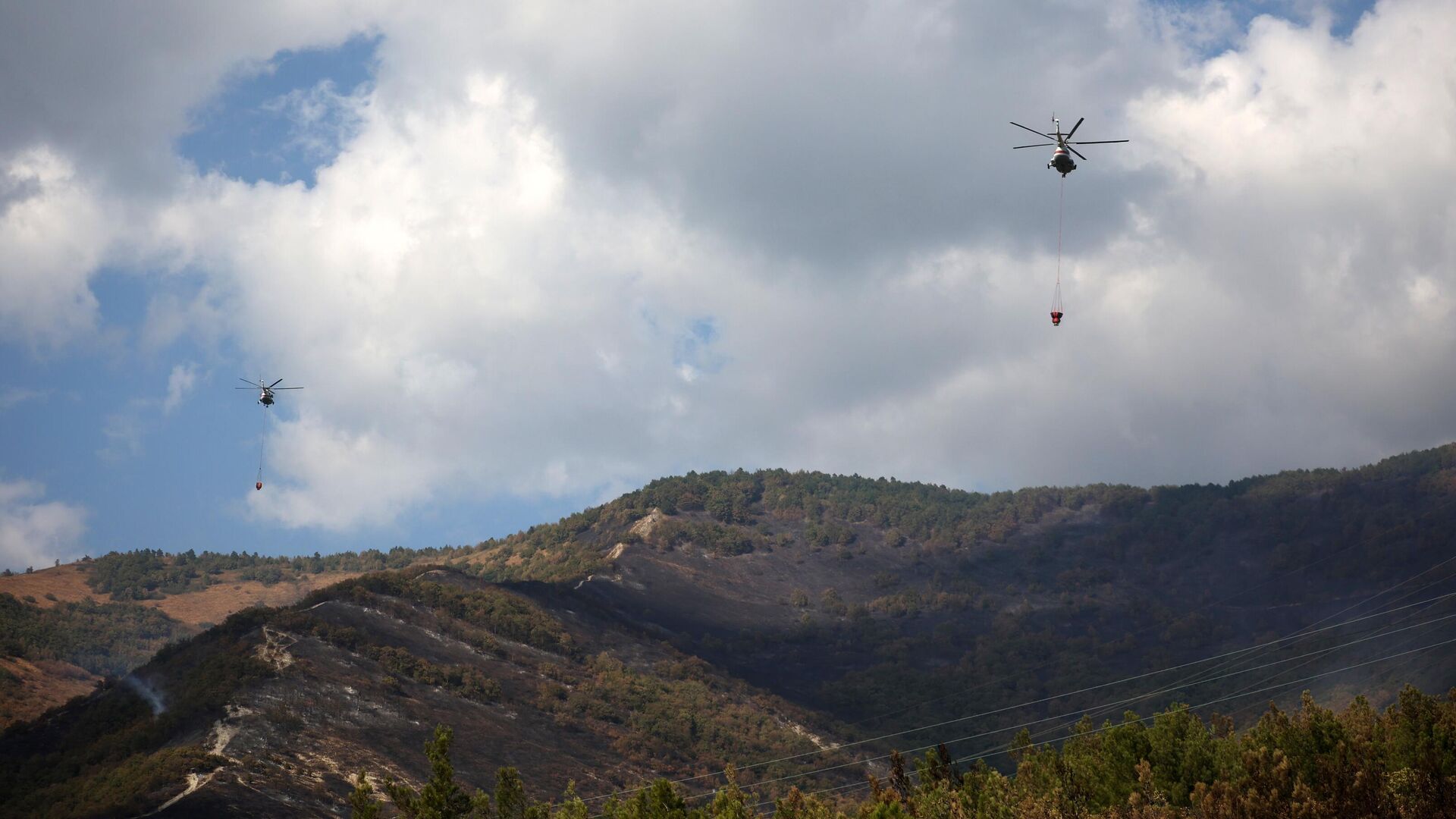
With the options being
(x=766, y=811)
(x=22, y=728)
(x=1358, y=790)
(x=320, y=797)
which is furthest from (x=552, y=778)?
(x=1358, y=790)

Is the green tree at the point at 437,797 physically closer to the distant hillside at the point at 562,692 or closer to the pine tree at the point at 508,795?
the pine tree at the point at 508,795

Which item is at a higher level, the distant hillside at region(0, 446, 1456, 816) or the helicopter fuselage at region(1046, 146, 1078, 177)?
the helicopter fuselage at region(1046, 146, 1078, 177)

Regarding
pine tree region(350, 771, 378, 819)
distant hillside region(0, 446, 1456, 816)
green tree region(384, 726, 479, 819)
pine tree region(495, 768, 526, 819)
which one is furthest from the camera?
distant hillside region(0, 446, 1456, 816)

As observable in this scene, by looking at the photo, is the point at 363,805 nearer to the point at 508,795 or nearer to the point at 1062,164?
the point at 508,795

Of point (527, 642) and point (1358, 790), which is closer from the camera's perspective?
point (1358, 790)

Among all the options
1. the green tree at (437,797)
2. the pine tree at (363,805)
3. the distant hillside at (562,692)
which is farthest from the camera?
the distant hillside at (562,692)

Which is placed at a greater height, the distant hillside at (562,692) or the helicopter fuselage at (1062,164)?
the helicopter fuselage at (1062,164)

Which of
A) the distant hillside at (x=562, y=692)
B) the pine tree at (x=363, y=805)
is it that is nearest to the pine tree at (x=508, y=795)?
the pine tree at (x=363, y=805)

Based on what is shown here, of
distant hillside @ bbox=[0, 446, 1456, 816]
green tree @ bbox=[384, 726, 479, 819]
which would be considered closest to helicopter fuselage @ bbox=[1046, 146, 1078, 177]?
green tree @ bbox=[384, 726, 479, 819]

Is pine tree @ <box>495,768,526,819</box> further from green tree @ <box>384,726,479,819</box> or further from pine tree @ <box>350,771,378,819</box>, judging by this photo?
pine tree @ <box>350,771,378,819</box>

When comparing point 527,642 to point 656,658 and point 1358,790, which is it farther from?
point 1358,790

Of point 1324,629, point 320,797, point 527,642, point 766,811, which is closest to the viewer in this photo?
point 320,797
